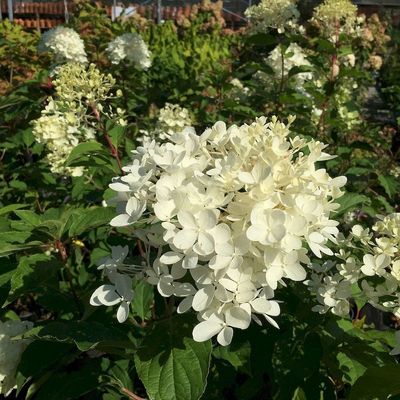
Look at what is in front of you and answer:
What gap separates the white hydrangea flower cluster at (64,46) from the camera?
2940mm

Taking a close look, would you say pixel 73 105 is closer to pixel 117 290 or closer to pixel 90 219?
pixel 90 219

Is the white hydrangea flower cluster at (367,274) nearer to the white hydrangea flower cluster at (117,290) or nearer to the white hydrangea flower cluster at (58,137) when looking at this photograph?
the white hydrangea flower cluster at (117,290)

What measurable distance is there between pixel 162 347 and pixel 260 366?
35 centimetres

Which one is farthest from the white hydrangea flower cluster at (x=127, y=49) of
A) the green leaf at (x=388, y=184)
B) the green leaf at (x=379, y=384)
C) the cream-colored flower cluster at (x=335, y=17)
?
the green leaf at (x=379, y=384)

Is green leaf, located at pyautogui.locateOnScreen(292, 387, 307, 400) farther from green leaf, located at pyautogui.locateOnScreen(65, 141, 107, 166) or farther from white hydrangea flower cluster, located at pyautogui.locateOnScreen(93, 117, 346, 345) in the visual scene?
green leaf, located at pyautogui.locateOnScreen(65, 141, 107, 166)

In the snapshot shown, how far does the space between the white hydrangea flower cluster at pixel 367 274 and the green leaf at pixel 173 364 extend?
1.15ft

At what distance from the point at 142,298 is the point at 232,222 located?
47cm

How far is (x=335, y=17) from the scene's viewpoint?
2.63m

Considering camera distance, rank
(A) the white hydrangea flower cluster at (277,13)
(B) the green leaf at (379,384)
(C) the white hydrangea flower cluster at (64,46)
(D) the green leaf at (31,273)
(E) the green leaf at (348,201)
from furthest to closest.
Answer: (C) the white hydrangea flower cluster at (64,46)
(A) the white hydrangea flower cluster at (277,13)
(E) the green leaf at (348,201)
(D) the green leaf at (31,273)
(B) the green leaf at (379,384)

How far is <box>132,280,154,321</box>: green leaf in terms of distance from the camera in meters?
1.23

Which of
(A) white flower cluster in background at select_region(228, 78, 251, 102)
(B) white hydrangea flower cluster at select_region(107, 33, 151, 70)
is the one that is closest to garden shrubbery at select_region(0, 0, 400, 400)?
(B) white hydrangea flower cluster at select_region(107, 33, 151, 70)

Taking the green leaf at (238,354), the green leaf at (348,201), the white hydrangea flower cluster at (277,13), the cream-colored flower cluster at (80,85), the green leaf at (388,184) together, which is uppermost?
the white hydrangea flower cluster at (277,13)

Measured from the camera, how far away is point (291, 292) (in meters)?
1.28

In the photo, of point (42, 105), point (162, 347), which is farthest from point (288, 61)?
point (162, 347)
